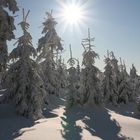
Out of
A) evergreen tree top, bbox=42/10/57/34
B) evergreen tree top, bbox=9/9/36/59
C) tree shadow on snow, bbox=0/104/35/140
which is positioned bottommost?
tree shadow on snow, bbox=0/104/35/140

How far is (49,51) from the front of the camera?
44.4 m

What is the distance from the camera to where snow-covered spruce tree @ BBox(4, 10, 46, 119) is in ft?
93.4

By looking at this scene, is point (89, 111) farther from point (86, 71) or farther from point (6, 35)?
point (6, 35)

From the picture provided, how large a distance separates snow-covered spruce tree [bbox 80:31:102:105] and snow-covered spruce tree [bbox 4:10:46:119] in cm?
1320

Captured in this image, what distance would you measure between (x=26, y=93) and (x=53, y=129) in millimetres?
8010

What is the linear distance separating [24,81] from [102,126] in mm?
8637

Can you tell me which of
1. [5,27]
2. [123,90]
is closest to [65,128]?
[5,27]

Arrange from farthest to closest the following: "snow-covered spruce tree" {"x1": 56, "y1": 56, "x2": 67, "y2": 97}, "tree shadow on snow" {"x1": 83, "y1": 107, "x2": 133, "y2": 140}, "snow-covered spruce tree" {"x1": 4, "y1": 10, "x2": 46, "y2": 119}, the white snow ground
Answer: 1. "snow-covered spruce tree" {"x1": 56, "y1": 56, "x2": 67, "y2": 97}
2. "snow-covered spruce tree" {"x1": 4, "y1": 10, "x2": 46, "y2": 119}
3. "tree shadow on snow" {"x1": 83, "y1": 107, "x2": 133, "y2": 140}
4. the white snow ground

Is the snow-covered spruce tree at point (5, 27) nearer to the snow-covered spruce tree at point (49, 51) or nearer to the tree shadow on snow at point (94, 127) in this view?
the tree shadow on snow at point (94, 127)

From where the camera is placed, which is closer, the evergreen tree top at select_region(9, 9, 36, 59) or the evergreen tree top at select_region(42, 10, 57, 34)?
the evergreen tree top at select_region(9, 9, 36, 59)

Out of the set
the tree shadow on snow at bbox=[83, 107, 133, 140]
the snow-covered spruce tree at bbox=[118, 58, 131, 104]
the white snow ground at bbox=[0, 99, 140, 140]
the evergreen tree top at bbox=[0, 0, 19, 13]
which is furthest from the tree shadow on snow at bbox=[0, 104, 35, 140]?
the snow-covered spruce tree at bbox=[118, 58, 131, 104]

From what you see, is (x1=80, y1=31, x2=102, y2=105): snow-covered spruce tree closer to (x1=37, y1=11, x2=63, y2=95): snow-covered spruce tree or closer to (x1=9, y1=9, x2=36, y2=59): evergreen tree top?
(x1=37, y1=11, x2=63, y2=95): snow-covered spruce tree

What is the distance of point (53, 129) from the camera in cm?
2177

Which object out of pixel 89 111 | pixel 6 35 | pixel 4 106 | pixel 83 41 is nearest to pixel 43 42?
pixel 83 41
